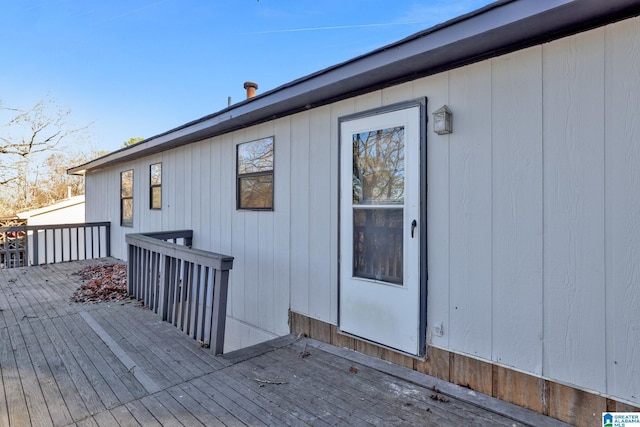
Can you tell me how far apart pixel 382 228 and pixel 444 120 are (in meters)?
0.94

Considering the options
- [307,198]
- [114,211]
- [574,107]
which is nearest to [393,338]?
[307,198]

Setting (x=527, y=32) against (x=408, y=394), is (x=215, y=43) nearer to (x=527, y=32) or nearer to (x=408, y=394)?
(x=527, y=32)

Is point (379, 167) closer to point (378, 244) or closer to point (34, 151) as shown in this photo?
point (378, 244)

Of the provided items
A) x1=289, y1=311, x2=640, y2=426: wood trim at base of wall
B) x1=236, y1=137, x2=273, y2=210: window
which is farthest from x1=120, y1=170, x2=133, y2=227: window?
x1=289, y1=311, x2=640, y2=426: wood trim at base of wall

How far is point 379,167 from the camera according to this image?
2811 millimetres

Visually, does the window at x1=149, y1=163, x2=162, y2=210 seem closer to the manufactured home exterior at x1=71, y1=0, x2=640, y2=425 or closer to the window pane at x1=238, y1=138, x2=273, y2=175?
the window pane at x1=238, y1=138, x2=273, y2=175

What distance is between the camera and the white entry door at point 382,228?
2.57 metres

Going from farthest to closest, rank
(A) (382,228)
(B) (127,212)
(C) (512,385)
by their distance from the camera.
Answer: (B) (127,212) < (A) (382,228) < (C) (512,385)

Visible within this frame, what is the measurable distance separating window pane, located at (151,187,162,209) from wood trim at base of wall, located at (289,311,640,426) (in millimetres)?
4971

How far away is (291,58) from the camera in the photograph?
890cm

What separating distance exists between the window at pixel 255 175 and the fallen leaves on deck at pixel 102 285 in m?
2.08

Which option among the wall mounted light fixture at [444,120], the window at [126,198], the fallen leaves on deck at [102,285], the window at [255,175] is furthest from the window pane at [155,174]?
the wall mounted light fixture at [444,120]

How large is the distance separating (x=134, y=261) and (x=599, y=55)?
502cm

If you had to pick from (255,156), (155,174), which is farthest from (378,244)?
(155,174)
